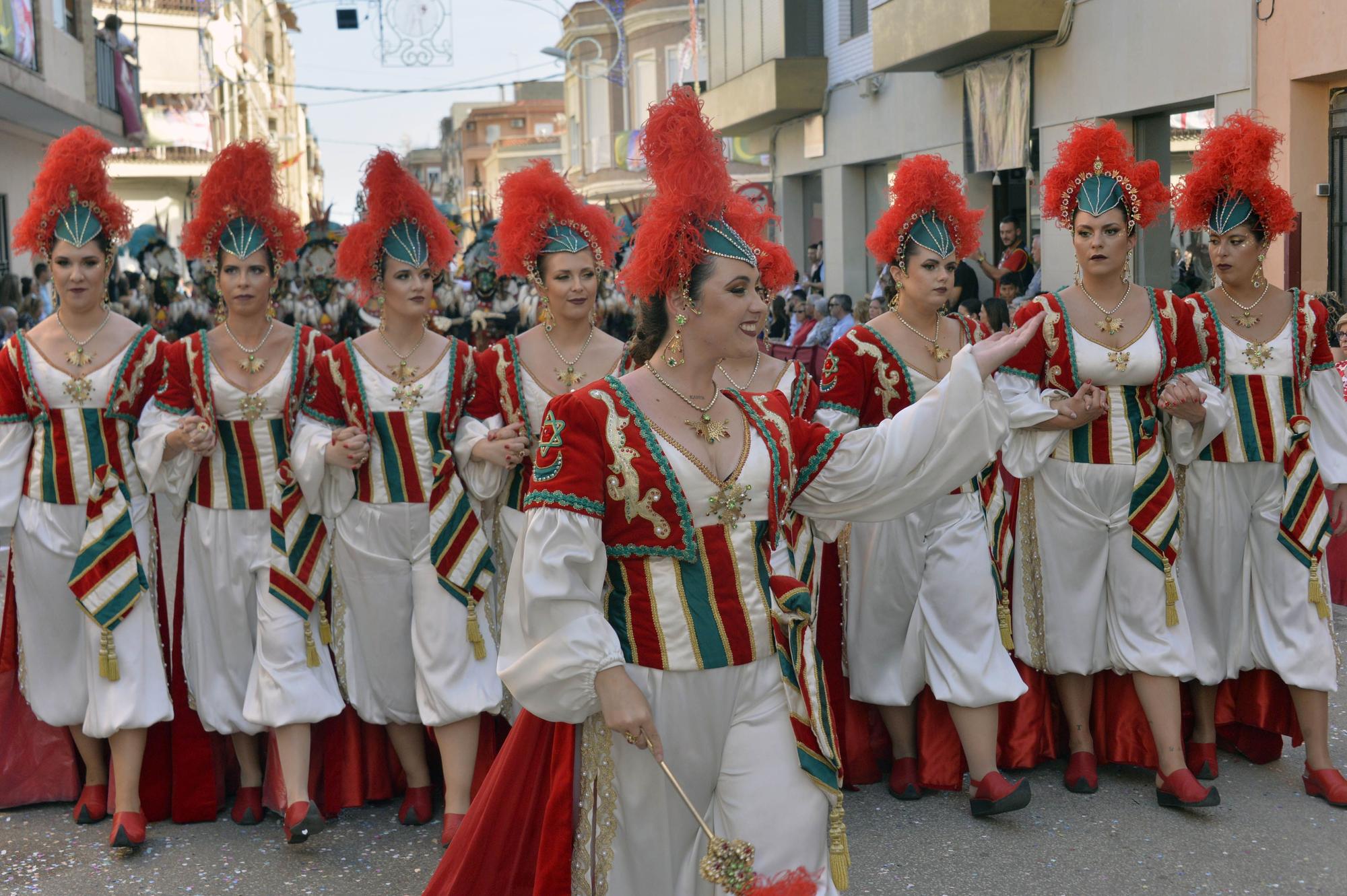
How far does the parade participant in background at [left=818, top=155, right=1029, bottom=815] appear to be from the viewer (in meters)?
4.88

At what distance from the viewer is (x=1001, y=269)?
12.3m

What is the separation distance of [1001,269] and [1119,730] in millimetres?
7671

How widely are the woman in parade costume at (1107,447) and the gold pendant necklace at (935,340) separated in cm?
21

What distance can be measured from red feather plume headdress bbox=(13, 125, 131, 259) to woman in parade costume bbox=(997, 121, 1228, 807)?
314 centimetres

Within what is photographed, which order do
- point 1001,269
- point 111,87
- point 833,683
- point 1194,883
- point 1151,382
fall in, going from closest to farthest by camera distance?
point 1194,883 → point 1151,382 → point 833,683 → point 1001,269 → point 111,87

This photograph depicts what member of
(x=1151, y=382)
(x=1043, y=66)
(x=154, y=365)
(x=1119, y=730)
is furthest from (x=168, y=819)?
(x=1043, y=66)

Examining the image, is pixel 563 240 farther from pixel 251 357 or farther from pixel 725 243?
pixel 725 243

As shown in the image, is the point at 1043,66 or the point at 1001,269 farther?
the point at 1043,66

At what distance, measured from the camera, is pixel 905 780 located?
201 inches

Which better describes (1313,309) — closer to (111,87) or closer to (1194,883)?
(1194,883)

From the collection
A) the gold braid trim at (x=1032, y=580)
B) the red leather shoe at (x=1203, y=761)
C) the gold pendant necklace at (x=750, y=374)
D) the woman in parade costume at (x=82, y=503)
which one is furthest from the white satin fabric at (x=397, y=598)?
the red leather shoe at (x=1203, y=761)

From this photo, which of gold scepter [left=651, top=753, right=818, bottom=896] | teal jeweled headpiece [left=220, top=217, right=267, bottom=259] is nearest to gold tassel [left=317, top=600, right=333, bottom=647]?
teal jeweled headpiece [left=220, top=217, right=267, bottom=259]

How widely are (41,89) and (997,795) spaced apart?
16.5 metres

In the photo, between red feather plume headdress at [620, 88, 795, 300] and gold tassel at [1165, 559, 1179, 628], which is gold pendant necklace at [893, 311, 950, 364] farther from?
red feather plume headdress at [620, 88, 795, 300]
